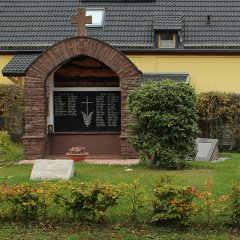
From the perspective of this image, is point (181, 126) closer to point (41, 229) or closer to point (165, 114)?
point (165, 114)

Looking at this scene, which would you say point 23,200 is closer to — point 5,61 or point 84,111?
point 84,111

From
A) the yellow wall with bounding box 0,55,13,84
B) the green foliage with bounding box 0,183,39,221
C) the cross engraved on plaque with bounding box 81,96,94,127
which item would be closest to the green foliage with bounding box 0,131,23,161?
the cross engraved on plaque with bounding box 81,96,94,127

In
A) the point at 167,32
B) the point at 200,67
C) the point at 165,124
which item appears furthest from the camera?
the point at 167,32

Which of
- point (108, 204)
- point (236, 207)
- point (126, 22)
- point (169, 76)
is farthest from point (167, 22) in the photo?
point (236, 207)

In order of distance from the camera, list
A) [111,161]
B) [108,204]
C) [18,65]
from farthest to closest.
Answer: [18,65] < [111,161] < [108,204]

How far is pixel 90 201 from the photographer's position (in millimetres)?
9234

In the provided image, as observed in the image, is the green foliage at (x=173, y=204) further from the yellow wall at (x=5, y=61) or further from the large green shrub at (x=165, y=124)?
the yellow wall at (x=5, y=61)

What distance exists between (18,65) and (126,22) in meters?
5.30

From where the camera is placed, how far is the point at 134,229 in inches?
355

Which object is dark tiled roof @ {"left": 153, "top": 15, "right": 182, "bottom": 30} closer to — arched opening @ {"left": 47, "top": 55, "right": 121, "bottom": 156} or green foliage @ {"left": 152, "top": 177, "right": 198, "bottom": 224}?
arched opening @ {"left": 47, "top": 55, "right": 121, "bottom": 156}

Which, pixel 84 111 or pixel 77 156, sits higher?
pixel 84 111

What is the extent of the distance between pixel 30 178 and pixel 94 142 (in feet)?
21.7

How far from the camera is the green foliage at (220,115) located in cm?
2072

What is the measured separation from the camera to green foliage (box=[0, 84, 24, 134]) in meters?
22.4
